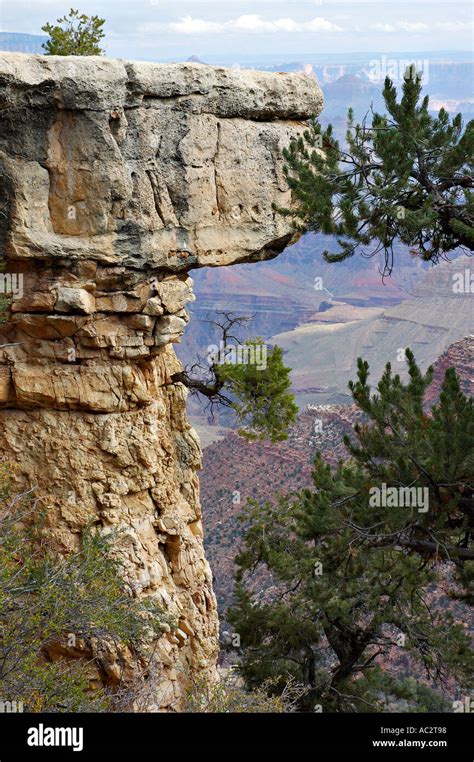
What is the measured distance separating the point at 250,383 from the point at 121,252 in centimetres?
372

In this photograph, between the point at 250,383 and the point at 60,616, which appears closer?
the point at 60,616

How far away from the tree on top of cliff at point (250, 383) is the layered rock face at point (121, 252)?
36.2 inches

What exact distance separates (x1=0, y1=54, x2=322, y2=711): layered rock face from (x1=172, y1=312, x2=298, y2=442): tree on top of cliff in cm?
92

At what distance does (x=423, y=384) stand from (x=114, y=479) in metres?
4.96

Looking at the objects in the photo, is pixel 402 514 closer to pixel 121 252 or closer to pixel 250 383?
pixel 250 383

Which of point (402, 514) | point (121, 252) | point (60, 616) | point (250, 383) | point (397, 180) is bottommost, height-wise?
point (60, 616)

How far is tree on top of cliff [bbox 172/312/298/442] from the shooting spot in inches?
617

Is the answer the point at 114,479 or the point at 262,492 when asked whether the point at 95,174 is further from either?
the point at 262,492

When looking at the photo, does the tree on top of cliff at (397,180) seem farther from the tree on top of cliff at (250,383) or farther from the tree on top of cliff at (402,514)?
the tree on top of cliff at (250,383)

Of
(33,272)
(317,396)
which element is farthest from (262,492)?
A: (317,396)

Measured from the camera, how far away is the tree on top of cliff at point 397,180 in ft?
34.0

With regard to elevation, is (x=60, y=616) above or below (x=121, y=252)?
below

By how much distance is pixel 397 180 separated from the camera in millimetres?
10516

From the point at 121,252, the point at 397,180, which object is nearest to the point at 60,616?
the point at 121,252
